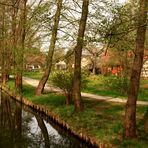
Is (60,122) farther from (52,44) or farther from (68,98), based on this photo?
(52,44)

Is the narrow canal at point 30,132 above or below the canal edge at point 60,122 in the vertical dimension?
below

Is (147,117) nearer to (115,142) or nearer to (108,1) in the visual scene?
(115,142)

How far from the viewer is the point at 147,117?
51.9 feet

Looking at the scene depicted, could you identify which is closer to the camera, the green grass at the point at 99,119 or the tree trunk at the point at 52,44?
the green grass at the point at 99,119

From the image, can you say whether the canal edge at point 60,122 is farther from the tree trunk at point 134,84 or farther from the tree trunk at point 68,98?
the tree trunk at point 68,98

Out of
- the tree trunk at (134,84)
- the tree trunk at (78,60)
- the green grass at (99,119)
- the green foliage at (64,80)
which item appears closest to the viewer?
the tree trunk at (134,84)

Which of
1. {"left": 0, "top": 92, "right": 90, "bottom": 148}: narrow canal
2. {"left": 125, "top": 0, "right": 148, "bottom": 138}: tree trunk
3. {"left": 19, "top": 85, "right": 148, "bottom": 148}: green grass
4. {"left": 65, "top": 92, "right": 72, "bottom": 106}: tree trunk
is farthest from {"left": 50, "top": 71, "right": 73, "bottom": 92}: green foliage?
{"left": 125, "top": 0, "right": 148, "bottom": 138}: tree trunk

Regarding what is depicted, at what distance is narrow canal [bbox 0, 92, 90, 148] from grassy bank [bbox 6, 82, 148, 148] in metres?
0.76

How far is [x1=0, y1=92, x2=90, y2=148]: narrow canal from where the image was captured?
17672 mm

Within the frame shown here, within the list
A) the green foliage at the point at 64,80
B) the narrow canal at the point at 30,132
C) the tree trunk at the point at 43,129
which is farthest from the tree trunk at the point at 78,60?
the green foliage at the point at 64,80

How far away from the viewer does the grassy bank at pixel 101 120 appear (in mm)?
14570

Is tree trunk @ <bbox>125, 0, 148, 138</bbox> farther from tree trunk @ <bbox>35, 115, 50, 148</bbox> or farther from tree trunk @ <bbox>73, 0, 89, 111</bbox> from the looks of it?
tree trunk @ <bbox>73, 0, 89, 111</bbox>

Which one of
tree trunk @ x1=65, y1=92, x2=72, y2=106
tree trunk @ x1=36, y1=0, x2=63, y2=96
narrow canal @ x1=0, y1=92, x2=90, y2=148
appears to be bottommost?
narrow canal @ x1=0, y1=92, x2=90, y2=148

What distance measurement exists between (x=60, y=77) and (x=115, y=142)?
1056 cm
